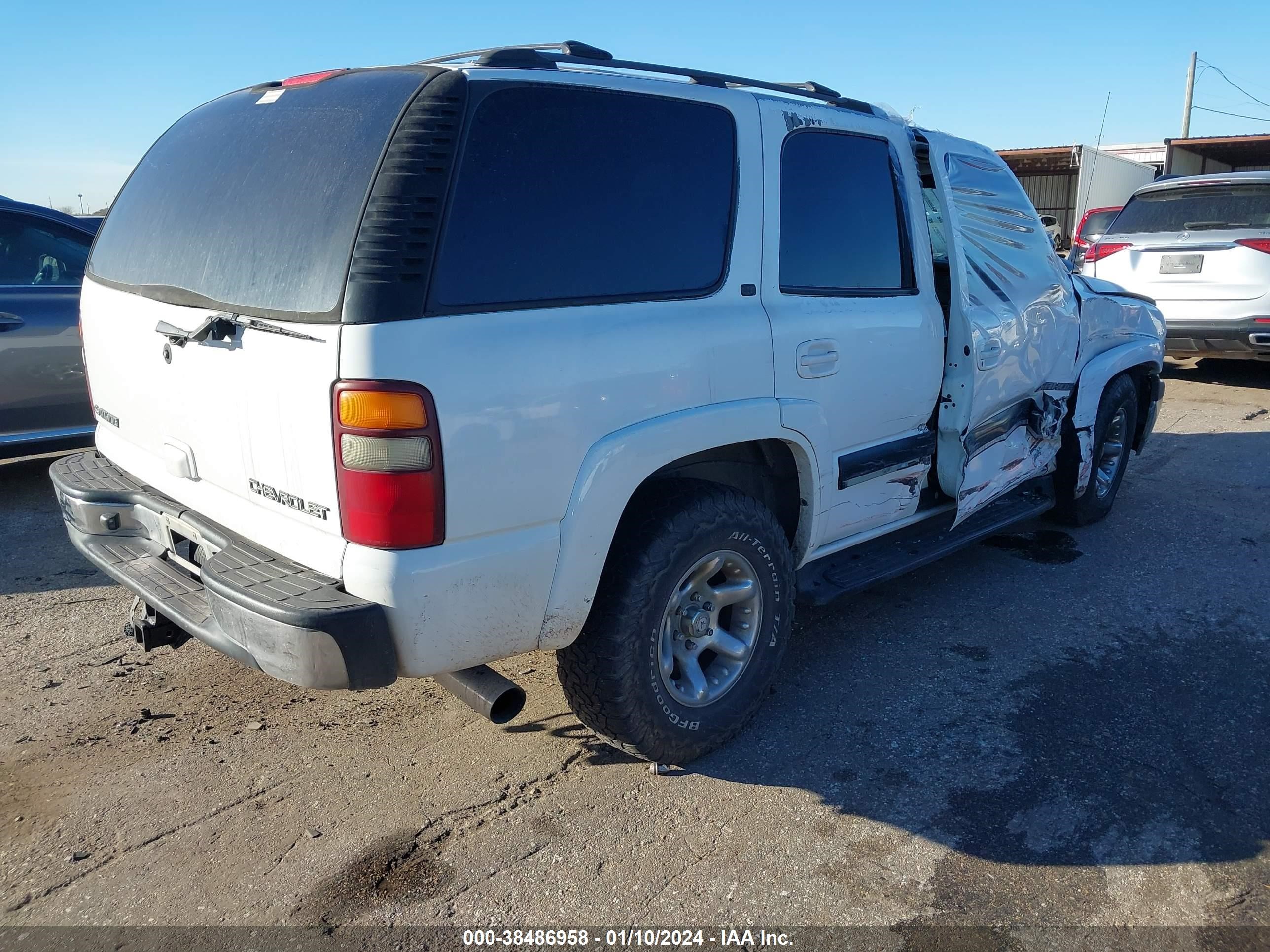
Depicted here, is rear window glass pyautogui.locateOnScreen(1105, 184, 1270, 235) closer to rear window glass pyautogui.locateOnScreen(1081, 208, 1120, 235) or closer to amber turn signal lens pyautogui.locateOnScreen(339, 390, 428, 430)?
rear window glass pyautogui.locateOnScreen(1081, 208, 1120, 235)

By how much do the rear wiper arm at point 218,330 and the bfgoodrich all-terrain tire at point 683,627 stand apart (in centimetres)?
108

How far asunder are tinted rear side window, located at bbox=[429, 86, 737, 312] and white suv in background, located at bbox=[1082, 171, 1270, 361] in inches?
249

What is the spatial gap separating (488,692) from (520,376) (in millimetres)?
864

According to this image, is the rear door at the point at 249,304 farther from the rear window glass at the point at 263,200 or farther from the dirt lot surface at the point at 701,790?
the dirt lot surface at the point at 701,790

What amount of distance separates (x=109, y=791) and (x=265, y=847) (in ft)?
2.05

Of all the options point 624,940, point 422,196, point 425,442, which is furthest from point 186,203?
point 624,940

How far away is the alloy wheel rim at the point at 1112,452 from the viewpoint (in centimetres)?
547

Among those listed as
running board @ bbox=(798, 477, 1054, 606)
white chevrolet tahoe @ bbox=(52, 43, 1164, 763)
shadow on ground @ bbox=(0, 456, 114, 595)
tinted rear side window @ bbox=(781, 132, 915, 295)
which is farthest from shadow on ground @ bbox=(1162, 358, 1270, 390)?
shadow on ground @ bbox=(0, 456, 114, 595)

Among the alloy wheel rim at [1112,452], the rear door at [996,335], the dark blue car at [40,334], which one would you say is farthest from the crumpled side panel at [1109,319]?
the dark blue car at [40,334]

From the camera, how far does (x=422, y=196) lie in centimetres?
237

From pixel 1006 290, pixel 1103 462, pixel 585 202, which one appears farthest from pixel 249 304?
pixel 1103 462

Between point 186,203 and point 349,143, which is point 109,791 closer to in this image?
point 186,203

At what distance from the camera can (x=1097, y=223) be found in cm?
969

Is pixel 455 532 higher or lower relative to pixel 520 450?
lower
